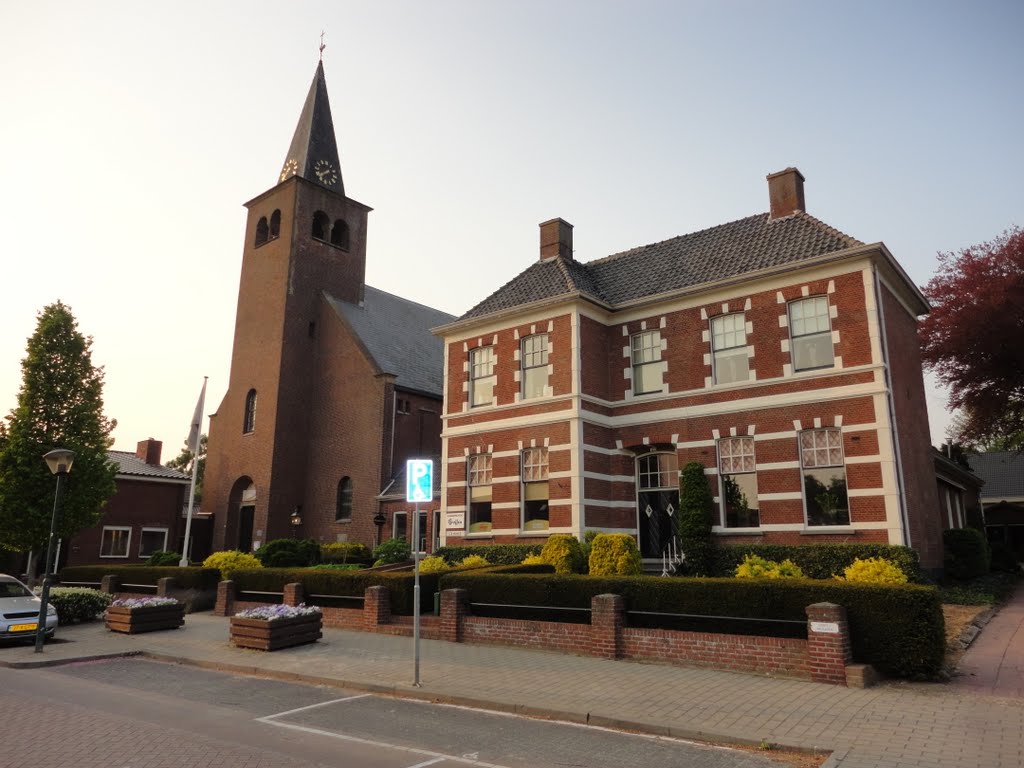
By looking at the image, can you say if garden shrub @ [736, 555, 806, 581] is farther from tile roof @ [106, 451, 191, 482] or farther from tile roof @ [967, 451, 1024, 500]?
tile roof @ [967, 451, 1024, 500]

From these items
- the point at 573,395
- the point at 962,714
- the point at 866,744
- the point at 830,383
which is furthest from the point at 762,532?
the point at 866,744

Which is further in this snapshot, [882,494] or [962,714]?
[882,494]

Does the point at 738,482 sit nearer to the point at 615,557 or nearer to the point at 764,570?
the point at 615,557

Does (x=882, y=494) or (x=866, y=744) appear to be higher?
(x=882, y=494)

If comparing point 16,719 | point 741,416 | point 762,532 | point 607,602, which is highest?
point 741,416

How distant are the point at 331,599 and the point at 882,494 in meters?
14.4

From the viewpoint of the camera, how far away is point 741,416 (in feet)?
69.8

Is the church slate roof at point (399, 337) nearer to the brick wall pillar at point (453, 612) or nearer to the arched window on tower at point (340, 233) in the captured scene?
the arched window on tower at point (340, 233)

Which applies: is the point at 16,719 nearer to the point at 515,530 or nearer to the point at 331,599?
the point at 331,599

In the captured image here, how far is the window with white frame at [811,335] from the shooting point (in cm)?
2031

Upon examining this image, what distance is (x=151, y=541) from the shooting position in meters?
39.9

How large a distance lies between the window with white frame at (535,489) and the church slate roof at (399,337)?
13.2 m

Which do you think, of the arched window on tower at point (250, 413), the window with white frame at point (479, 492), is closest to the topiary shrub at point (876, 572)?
the window with white frame at point (479, 492)

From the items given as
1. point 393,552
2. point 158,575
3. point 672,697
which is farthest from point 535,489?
point 672,697
